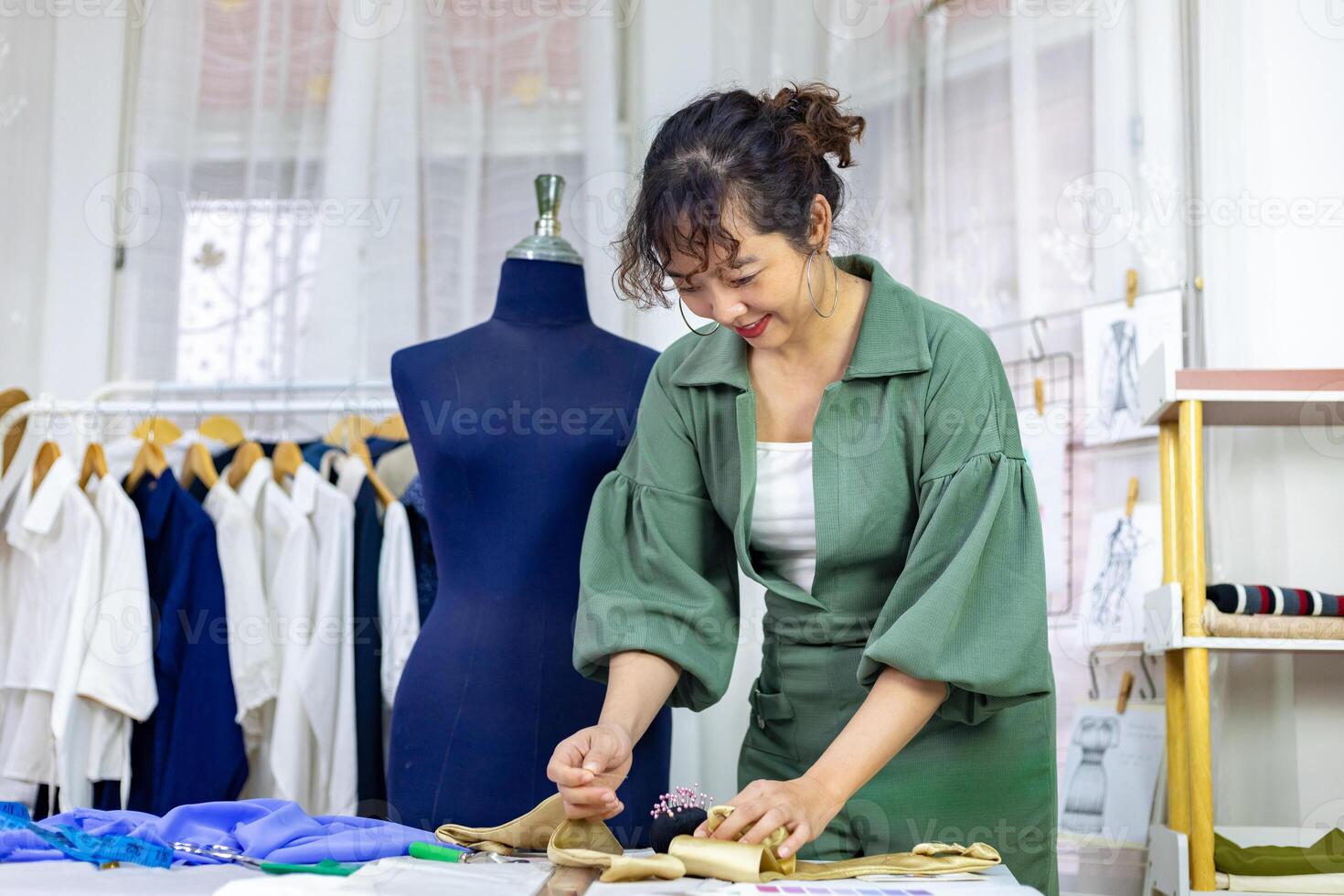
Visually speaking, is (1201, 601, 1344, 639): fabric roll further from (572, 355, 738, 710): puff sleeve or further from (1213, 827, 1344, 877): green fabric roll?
(572, 355, 738, 710): puff sleeve

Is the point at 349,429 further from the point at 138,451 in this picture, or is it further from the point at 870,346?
the point at 870,346

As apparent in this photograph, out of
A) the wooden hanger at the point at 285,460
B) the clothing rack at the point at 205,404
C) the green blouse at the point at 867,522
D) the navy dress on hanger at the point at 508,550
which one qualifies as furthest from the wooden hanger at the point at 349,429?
the green blouse at the point at 867,522

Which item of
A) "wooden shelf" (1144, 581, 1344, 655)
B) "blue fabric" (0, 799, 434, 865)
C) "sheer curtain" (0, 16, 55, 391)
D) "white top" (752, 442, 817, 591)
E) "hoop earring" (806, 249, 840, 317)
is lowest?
"blue fabric" (0, 799, 434, 865)

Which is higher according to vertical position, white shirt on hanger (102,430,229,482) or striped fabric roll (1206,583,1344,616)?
white shirt on hanger (102,430,229,482)

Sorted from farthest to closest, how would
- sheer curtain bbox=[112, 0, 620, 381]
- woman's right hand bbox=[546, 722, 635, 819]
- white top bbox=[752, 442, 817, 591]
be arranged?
sheer curtain bbox=[112, 0, 620, 381] → white top bbox=[752, 442, 817, 591] → woman's right hand bbox=[546, 722, 635, 819]

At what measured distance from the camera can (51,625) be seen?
240 centimetres

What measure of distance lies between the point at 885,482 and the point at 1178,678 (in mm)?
994

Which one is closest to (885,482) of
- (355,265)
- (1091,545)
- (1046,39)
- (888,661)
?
(888,661)

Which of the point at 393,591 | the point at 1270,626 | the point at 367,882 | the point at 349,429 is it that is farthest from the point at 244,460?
the point at 1270,626

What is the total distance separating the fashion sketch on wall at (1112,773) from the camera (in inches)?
89.7

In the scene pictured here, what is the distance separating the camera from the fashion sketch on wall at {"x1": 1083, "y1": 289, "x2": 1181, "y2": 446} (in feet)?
7.80

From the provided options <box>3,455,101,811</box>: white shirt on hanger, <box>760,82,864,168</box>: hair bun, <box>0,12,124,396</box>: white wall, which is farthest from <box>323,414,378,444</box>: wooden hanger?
<box>760,82,864,168</box>: hair bun

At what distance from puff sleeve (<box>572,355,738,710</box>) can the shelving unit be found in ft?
2.58

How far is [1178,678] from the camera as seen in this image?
2.12m
